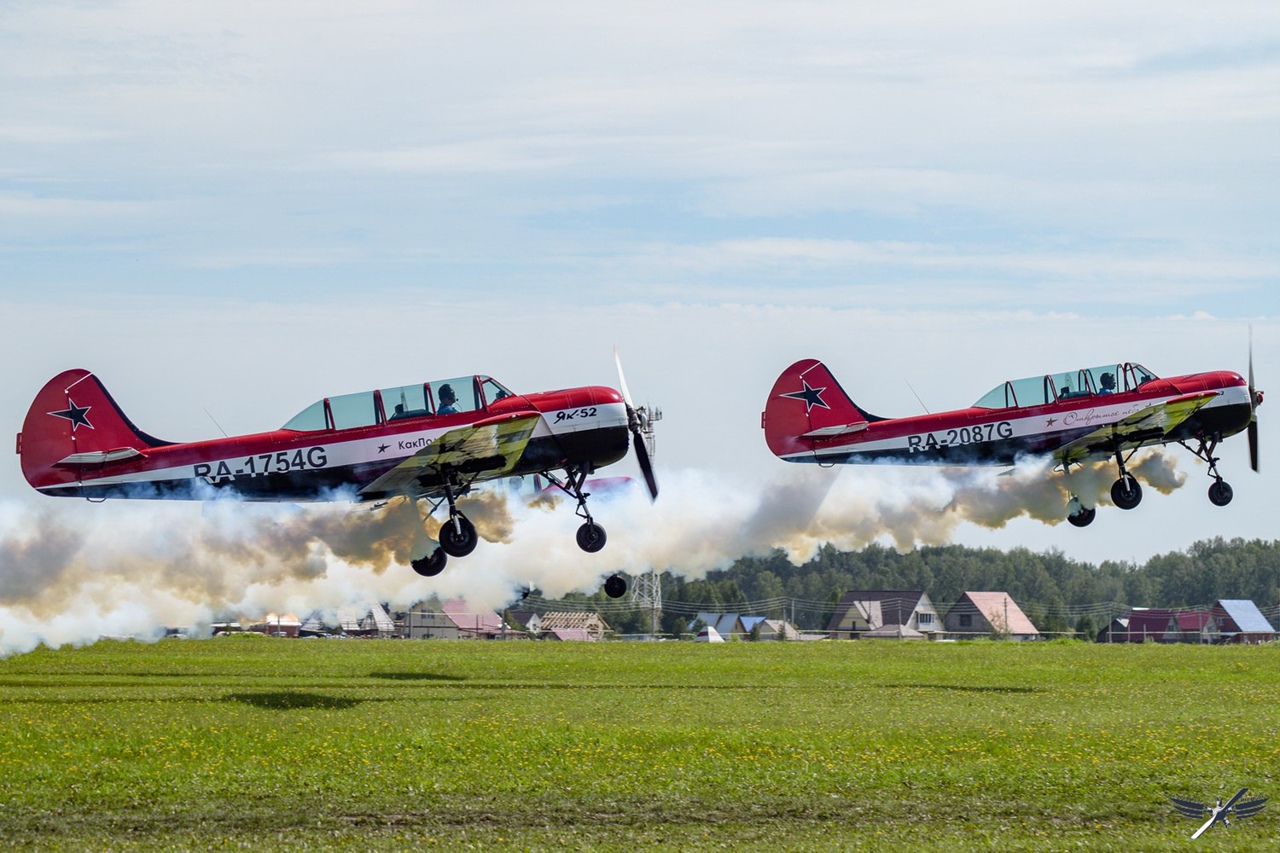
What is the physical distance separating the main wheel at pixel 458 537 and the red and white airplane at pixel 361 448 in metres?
0.02

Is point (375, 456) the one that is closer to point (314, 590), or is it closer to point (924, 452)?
point (314, 590)

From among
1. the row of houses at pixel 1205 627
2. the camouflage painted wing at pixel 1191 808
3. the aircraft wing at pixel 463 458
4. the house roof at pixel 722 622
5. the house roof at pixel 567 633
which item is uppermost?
the aircraft wing at pixel 463 458

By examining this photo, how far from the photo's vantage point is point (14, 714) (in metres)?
28.0

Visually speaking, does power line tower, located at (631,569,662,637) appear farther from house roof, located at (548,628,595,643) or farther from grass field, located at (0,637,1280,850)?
grass field, located at (0,637,1280,850)

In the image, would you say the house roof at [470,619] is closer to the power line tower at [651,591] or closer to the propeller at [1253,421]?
the power line tower at [651,591]

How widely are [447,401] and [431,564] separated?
4.45 metres

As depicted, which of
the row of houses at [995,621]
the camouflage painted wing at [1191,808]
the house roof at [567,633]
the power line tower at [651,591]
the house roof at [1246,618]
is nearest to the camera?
the camouflage painted wing at [1191,808]

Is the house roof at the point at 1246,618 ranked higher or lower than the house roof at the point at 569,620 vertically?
lower

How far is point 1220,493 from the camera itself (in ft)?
121

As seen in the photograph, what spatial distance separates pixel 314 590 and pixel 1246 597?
13337 cm

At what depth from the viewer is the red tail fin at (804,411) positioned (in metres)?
37.0

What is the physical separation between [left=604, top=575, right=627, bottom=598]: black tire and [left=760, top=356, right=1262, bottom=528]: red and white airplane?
7.35 metres

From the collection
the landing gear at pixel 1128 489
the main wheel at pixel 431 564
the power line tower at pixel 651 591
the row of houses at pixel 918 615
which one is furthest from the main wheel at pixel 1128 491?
the row of houses at pixel 918 615

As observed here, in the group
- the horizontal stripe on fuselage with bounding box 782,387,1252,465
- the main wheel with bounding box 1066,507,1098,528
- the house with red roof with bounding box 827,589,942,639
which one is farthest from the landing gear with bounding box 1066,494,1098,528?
the house with red roof with bounding box 827,589,942,639
